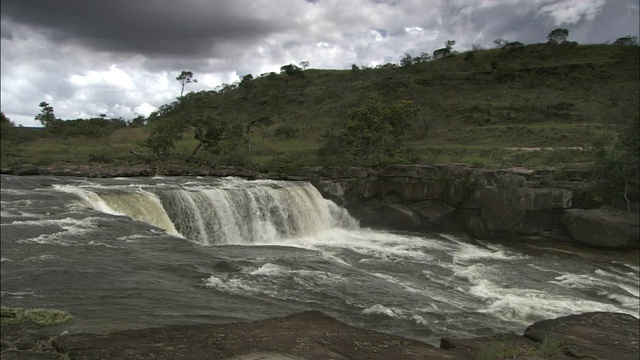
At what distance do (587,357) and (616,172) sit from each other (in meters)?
15.7

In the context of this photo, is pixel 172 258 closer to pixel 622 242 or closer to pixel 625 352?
pixel 625 352

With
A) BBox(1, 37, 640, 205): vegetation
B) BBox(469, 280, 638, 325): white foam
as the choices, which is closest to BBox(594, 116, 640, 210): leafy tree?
BBox(1, 37, 640, 205): vegetation

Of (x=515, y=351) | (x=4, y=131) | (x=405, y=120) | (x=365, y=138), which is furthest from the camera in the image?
(x=405, y=120)

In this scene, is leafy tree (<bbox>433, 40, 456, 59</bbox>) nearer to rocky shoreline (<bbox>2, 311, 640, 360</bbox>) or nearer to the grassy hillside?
the grassy hillside

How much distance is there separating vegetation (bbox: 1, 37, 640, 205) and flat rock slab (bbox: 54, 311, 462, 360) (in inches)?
701

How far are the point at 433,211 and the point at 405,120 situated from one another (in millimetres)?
13994

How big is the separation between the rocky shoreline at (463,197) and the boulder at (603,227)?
3 centimetres

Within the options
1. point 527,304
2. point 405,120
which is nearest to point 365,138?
point 405,120

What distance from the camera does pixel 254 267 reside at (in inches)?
443

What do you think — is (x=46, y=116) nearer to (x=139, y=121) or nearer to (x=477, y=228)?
(x=139, y=121)

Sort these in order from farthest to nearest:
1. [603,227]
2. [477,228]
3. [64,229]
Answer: [477,228], [603,227], [64,229]

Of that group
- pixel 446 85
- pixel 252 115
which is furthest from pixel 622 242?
pixel 252 115

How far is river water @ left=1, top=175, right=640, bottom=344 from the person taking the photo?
26.6 feet

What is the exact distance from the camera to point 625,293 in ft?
43.2
